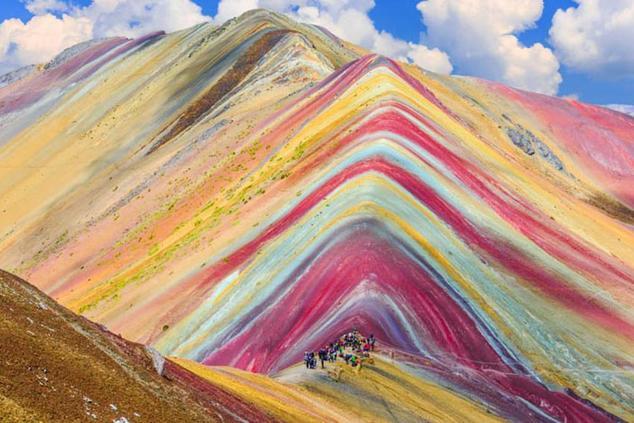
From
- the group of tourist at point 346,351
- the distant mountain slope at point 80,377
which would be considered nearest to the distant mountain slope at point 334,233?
the group of tourist at point 346,351

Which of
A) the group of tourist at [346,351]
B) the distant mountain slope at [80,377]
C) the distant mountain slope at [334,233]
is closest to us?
the distant mountain slope at [80,377]

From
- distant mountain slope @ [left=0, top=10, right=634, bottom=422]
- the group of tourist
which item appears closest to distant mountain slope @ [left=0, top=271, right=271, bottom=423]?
the group of tourist

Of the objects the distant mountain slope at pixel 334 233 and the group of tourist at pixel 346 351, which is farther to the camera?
the distant mountain slope at pixel 334 233

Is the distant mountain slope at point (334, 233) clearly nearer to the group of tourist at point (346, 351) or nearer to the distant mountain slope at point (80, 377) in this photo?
the group of tourist at point (346, 351)

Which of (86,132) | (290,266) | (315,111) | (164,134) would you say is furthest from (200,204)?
(86,132)

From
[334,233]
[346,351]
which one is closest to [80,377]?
[346,351]

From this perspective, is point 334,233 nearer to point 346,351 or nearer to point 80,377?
point 346,351
